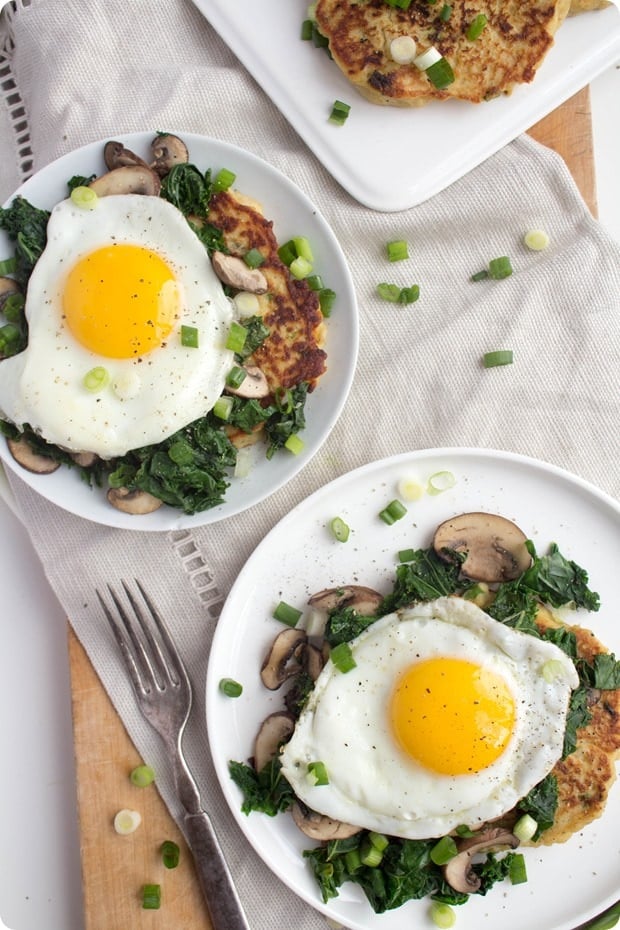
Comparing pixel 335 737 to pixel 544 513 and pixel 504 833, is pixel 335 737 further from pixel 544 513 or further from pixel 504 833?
pixel 544 513

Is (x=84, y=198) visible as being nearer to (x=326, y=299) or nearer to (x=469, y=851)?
(x=326, y=299)

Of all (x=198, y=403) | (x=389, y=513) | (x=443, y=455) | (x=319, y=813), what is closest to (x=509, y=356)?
(x=443, y=455)

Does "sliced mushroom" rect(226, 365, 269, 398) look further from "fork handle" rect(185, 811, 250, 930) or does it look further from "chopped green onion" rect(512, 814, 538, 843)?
"chopped green onion" rect(512, 814, 538, 843)

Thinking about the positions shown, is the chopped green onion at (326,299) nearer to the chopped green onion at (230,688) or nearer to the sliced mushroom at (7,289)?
the sliced mushroom at (7,289)

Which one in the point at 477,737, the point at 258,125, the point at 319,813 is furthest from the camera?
the point at 258,125

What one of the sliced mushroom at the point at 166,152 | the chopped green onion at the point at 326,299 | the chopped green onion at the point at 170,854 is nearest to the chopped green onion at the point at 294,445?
the chopped green onion at the point at 326,299

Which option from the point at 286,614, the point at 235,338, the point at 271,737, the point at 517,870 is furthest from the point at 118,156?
the point at 517,870

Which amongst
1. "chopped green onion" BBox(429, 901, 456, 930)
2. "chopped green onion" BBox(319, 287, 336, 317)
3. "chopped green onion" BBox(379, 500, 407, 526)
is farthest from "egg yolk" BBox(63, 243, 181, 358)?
"chopped green onion" BBox(429, 901, 456, 930)
